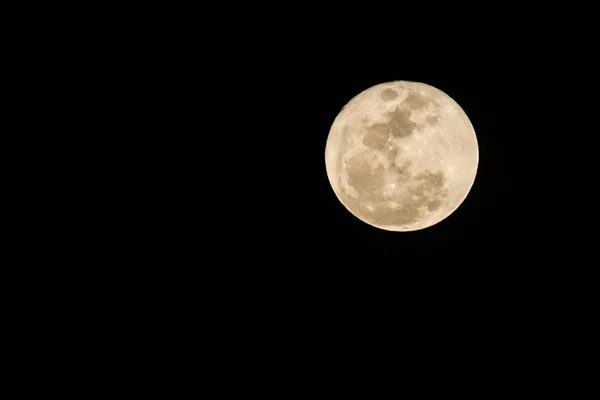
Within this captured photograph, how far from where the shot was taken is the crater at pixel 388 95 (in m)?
4.36

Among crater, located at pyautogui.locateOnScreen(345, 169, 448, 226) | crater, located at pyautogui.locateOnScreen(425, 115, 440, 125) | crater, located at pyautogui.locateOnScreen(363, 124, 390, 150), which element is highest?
crater, located at pyautogui.locateOnScreen(425, 115, 440, 125)

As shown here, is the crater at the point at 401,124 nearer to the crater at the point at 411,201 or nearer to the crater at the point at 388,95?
the crater at the point at 388,95

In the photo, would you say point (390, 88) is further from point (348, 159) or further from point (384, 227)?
point (384, 227)

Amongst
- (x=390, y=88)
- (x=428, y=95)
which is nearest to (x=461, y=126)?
(x=428, y=95)

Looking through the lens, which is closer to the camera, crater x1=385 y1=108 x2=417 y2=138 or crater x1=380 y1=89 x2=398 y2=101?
crater x1=385 y1=108 x2=417 y2=138

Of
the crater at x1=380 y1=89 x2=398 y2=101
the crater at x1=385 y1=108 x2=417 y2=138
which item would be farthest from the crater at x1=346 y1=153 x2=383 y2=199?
the crater at x1=380 y1=89 x2=398 y2=101

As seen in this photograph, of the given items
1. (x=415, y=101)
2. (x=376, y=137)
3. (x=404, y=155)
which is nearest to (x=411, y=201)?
(x=404, y=155)

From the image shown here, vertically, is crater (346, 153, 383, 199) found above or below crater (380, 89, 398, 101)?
below

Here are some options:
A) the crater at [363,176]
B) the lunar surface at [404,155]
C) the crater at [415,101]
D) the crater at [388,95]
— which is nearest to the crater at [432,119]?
the lunar surface at [404,155]

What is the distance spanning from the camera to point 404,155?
414 cm

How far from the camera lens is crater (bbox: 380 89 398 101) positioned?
4363 millimetres

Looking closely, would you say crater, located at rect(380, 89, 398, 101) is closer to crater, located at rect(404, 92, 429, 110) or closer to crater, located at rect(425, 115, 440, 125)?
crater, located at rect(404, 92, 429, 110)

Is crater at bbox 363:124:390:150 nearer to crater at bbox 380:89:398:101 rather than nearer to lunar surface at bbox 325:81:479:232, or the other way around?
lunar surface at bbox 325:81:479:232

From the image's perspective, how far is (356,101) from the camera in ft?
15.1
